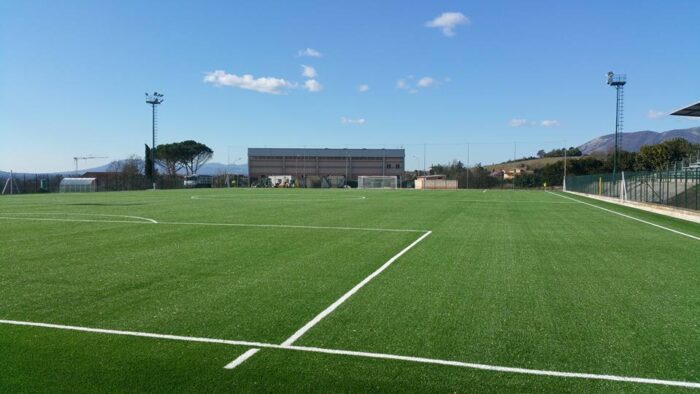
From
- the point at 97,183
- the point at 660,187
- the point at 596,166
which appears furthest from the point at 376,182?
the point at 660,187

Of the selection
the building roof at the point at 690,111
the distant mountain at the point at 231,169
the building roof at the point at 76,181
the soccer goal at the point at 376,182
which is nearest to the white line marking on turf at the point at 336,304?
the building roof at the point at 690,111

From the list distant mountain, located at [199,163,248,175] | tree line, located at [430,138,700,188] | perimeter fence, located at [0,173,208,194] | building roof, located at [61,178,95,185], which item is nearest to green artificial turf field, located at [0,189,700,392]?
perimeter fence, located at [0,173,208,194]

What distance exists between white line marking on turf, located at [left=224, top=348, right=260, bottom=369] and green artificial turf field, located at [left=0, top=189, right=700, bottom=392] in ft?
0.11

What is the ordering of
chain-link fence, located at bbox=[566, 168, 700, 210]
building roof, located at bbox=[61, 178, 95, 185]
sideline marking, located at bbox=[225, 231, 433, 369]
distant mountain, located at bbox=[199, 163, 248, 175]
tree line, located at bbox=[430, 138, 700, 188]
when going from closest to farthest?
sideline marking, located at bbox=[225, 231, 433, 369]
chain-link fence, located at bbox=[566, 168, 700, 210]
building roof, located at bbox=[61, 178, 95, 185]
tree line, located at bbox=[430, 138, 700, 188]
distant mountain, located at bbox=[199, 163, 248, 175]

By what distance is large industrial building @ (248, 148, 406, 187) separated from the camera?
11600 cm

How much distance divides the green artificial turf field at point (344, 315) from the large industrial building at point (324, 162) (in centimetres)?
10393

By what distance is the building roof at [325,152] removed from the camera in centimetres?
11631

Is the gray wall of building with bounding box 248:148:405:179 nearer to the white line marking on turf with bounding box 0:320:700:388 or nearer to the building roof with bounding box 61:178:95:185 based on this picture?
the building roof with bounding box 61:178:95:185

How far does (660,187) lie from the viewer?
26562 mm

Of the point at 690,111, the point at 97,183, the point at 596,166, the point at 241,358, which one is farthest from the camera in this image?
the point at 596,166

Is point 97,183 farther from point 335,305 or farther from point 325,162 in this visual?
point 335,305

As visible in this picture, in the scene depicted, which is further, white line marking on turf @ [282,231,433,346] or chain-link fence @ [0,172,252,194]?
chain-link fence @ [0,172,252,194]

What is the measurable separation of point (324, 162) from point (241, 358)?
11320 cm

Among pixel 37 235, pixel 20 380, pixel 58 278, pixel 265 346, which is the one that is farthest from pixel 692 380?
pixel 37 235
